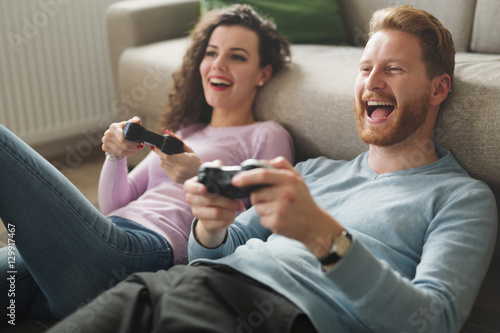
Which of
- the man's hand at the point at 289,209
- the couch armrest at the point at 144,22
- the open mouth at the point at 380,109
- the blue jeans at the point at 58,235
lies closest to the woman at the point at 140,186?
the blue jeans at the point at 58,235

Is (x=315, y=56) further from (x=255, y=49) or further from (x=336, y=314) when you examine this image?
(x=336, y=314)

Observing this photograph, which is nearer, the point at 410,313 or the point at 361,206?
the point at 410,313

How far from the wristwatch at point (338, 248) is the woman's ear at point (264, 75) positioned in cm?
89

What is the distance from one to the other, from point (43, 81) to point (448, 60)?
1.90 m

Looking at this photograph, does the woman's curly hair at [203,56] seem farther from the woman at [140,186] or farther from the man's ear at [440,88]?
the man's ear at [440,88]

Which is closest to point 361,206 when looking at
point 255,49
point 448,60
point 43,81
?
point 448,60

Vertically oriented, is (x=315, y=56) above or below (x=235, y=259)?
above

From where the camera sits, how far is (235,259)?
1.03 m

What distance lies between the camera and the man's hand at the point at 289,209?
0.81 meters

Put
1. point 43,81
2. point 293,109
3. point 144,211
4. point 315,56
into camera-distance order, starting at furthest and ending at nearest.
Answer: point 43,81 → point 315,56 → point 293,109 → point 144,211

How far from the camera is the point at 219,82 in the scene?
5.21 feet

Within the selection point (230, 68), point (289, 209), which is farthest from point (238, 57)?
point (289, 209)

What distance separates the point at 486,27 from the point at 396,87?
727 millimetres

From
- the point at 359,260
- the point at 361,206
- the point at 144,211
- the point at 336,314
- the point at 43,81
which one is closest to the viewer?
the point at 359,260
